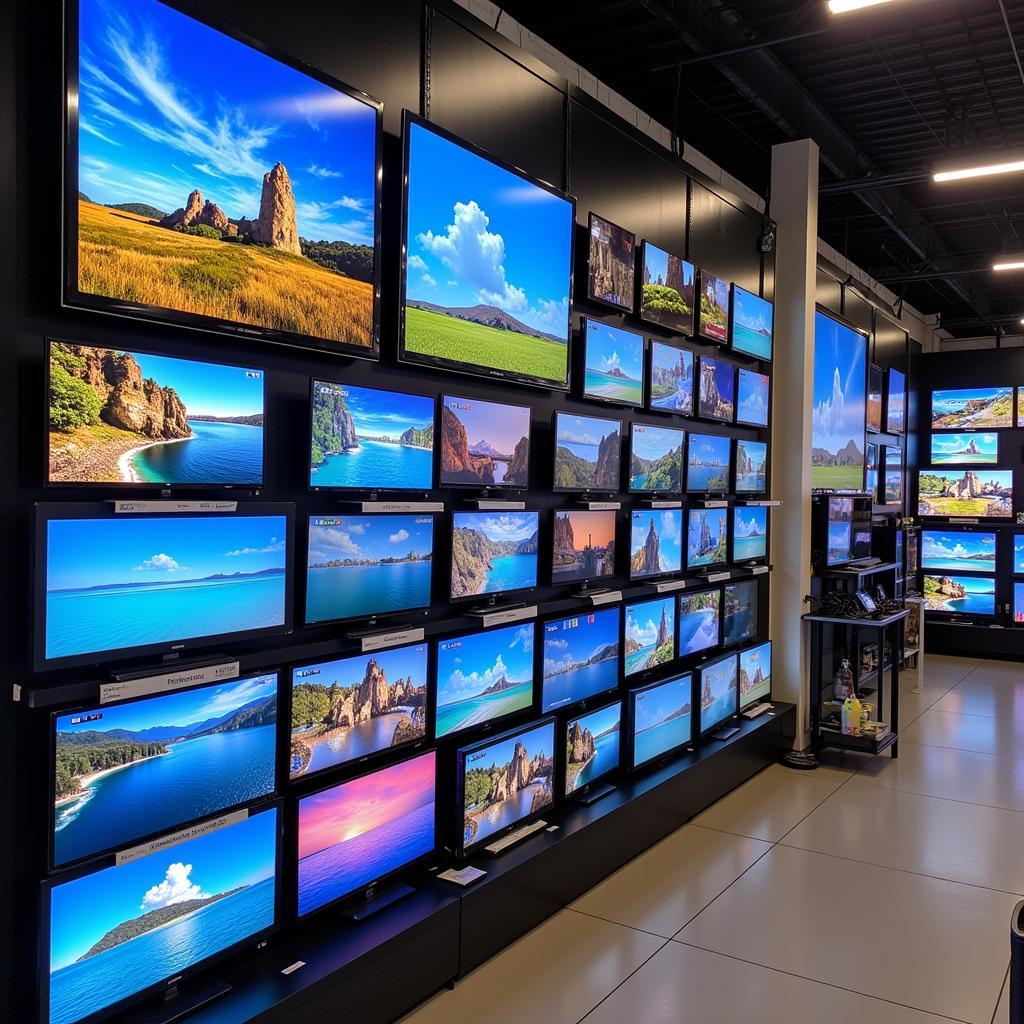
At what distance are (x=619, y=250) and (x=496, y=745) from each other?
7.80 feet

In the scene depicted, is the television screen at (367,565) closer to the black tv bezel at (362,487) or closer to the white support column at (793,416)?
the black tv bezel at (362,487)

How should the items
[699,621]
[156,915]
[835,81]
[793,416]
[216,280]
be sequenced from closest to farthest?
[156,915]
[216,280]
[699,621]
[793,416]
[835,81]

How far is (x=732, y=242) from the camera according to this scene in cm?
543

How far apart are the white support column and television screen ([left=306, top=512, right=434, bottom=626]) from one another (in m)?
3.61

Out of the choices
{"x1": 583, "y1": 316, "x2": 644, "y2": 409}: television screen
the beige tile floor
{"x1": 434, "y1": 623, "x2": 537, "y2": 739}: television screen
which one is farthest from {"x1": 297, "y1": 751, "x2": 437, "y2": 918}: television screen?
{"x1": 583, "y1": 316, "x2": 644, "y2": 409}: television screen

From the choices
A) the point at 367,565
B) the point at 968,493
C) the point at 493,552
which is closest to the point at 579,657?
the point at 493,552

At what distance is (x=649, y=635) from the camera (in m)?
4.44

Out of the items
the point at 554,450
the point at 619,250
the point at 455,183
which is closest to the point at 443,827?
the point at 554,450

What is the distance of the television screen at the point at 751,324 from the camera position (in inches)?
211

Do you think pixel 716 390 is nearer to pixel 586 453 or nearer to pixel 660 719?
pixel 586 453

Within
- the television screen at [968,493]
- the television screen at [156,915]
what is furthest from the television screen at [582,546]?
the television screen at [968,493]

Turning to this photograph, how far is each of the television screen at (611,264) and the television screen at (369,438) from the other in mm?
1366

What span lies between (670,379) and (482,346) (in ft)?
5.63

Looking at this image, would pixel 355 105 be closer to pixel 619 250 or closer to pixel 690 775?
pixel 619 250
